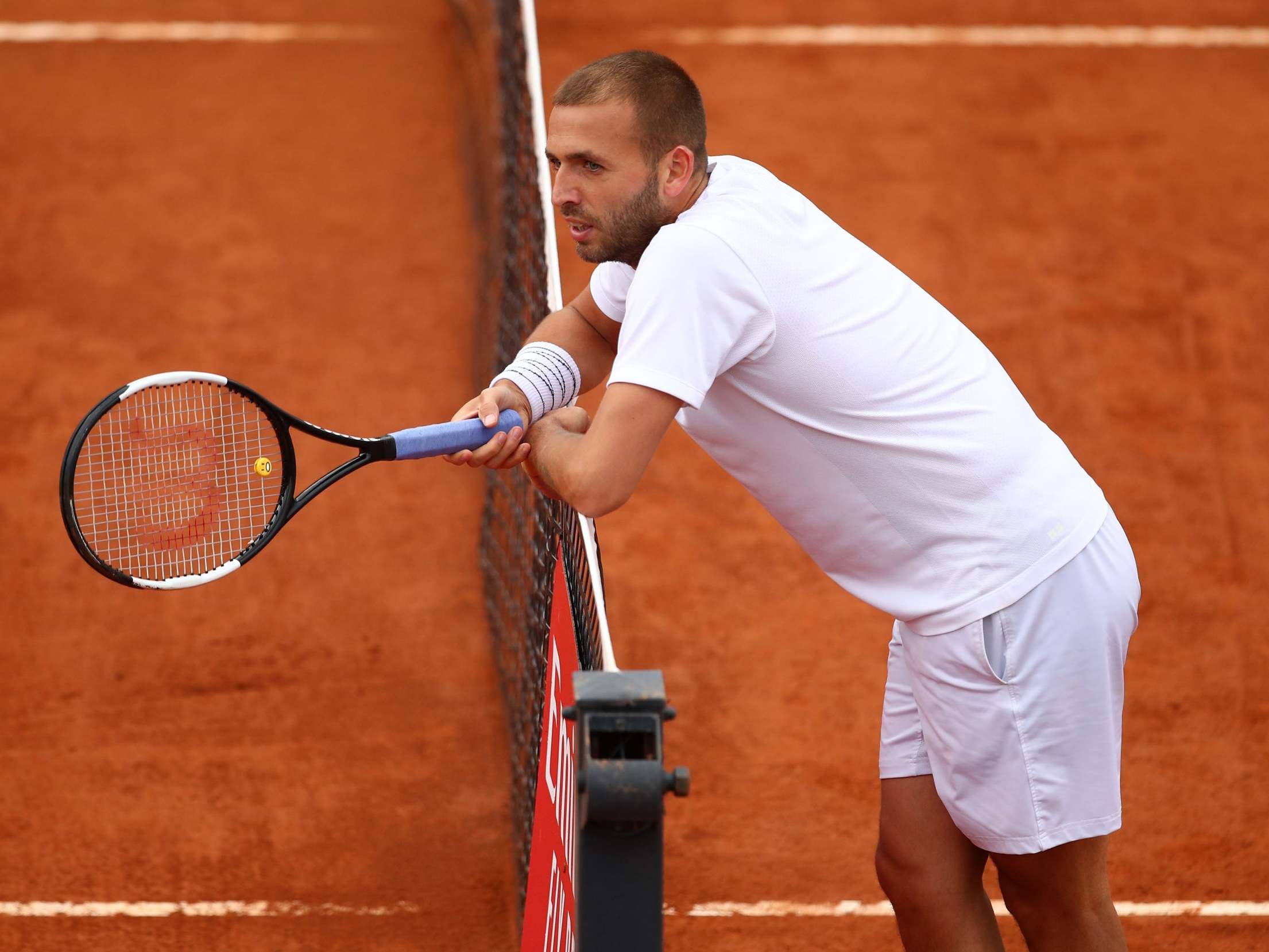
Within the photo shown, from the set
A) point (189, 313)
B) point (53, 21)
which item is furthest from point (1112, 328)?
point (53, 21)

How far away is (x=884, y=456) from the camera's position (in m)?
2.36

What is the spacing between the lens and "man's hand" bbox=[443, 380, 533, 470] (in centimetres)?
245

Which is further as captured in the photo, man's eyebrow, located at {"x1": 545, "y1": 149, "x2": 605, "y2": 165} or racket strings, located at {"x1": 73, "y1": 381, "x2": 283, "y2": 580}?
racket strings, located at {"x1": 73, "y1": 381, "x2": 283, "y2": 580}

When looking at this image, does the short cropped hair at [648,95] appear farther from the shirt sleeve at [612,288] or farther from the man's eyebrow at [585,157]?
the shirt sleeve at [612,288]

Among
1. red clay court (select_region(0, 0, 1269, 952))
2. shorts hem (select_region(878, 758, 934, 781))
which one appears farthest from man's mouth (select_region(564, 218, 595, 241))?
red clay court (select_region(0, 0, 1269, 952))

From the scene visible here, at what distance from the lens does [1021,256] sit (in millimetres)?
5812

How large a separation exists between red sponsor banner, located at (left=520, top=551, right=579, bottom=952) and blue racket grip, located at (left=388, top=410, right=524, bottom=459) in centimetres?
25

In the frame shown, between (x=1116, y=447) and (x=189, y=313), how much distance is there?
3.24 metres

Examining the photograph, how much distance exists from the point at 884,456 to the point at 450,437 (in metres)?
→ 0.69

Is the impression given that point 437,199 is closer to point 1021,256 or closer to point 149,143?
point 149,143

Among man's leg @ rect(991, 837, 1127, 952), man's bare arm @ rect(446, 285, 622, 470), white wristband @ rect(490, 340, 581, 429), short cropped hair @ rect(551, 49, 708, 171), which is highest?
short cropped hair @ rect(551, 49, 708, 171)

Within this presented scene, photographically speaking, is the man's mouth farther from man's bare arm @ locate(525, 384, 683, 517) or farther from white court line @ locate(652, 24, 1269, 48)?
white court line @ locate(652, 24, 1269, 48)

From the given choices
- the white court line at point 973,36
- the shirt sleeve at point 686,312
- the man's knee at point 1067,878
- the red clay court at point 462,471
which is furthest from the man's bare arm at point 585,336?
the white court line at point 973,36

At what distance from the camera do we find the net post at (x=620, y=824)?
1878 millimetres
